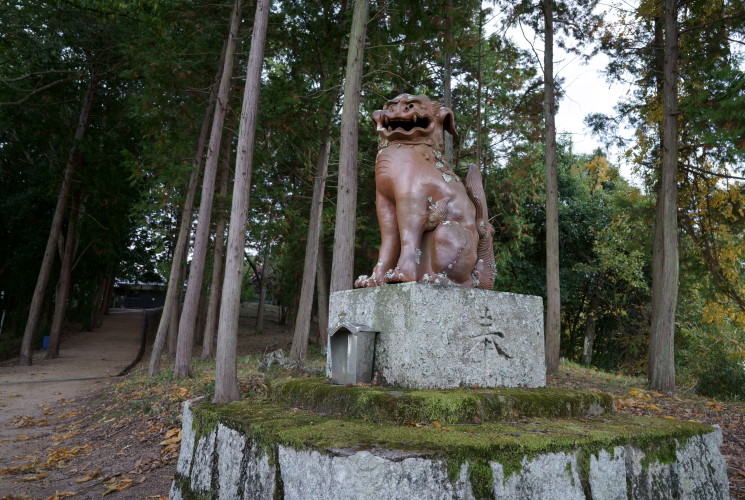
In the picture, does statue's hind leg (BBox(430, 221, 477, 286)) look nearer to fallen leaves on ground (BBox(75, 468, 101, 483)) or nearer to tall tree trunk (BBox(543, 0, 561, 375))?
fallen leaves on ground (BBox(75, 468, 101, 483))

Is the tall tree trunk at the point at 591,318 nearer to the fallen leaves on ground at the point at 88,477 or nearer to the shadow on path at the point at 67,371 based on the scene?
the shadow on path at the point at 67,371

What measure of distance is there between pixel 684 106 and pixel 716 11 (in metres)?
2.21

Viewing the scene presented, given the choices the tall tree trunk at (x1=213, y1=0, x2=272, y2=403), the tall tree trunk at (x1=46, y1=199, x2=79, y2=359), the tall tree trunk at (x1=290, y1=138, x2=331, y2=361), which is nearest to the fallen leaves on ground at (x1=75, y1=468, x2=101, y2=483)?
the tall tree trunk at (x1=213, y1=0, x2=272, y2=403)

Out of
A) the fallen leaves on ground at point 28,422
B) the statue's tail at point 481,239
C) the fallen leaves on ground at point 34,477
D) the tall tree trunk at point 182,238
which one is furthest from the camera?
the tall tree trunk at point 182,238

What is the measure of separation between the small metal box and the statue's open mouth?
1700 mm

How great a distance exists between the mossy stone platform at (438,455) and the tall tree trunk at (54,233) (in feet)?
43.4

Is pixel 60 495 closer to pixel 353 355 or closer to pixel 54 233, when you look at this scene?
pixel 353 355

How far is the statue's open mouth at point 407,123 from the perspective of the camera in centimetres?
418

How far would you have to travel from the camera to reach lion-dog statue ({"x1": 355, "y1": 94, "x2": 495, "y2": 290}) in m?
3.90

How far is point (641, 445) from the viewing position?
10.1 ft

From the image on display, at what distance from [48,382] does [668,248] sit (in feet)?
44.6

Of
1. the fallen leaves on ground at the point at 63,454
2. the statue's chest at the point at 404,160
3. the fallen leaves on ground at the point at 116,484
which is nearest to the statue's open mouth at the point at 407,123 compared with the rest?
the statue's chest at the point at 404,160

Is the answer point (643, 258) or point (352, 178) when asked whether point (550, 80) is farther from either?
point (643, 258)

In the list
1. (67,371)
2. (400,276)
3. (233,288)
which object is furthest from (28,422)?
(400,276)
